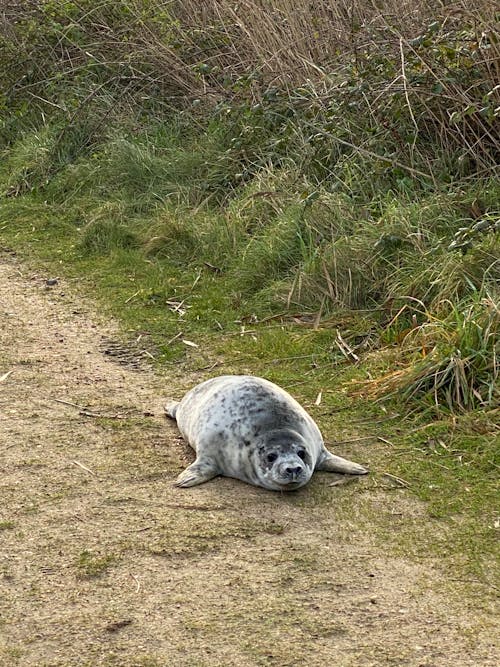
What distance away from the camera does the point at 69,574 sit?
3.56m

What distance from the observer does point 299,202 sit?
6680 mm

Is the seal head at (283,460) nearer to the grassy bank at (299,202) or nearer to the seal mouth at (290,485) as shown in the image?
the seal mouth at (290,485)

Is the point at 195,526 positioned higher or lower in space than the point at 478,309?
higher

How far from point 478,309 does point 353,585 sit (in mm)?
1929

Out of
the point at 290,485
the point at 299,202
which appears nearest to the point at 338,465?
the point at 290,485

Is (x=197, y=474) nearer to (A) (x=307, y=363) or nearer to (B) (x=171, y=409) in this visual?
(B) (x=171, y=409)

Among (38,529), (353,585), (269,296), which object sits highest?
(38,529)

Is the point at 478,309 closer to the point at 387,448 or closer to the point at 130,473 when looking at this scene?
the point at 387,448

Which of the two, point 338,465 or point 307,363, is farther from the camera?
point 307,363

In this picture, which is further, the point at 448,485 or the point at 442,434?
the point at 442,434

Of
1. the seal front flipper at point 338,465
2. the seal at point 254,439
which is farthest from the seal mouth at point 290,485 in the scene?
the seal front flipper at point 338,465

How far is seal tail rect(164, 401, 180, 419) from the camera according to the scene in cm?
483

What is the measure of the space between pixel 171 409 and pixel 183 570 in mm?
1356

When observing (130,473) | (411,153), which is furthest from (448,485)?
(411,153)
